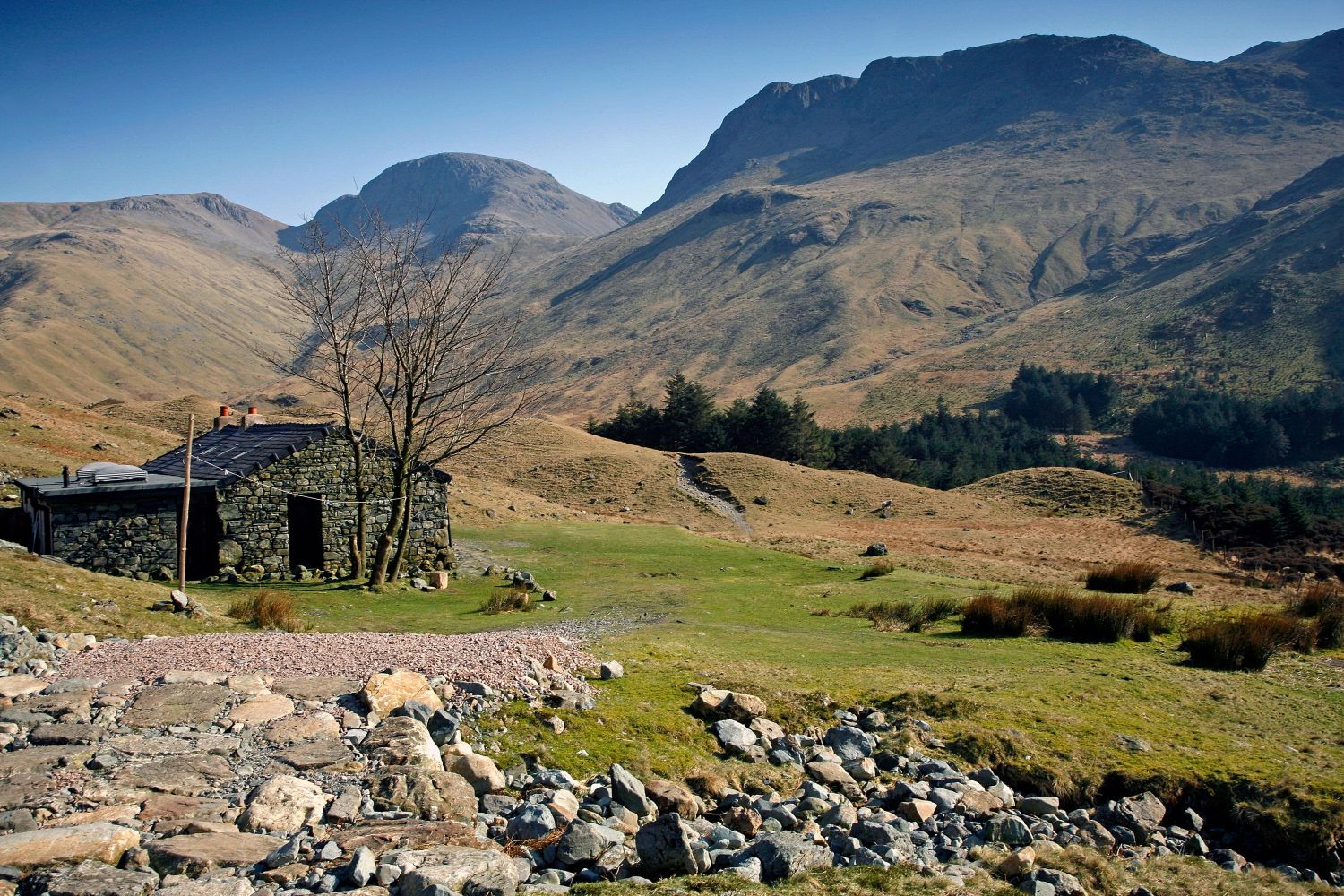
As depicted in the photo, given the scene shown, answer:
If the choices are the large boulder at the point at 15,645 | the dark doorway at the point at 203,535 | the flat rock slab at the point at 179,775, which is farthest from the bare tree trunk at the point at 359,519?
the flat rock slab at the point at 179,775

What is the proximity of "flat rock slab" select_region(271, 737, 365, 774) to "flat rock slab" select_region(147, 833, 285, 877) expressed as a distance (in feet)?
4.09

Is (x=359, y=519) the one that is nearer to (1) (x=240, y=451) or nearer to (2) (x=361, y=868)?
(1) (x=240, y=451)

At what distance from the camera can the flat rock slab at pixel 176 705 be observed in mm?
8711

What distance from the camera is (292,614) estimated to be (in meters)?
16.1

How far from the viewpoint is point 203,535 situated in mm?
22266

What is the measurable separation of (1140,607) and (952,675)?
6.30 m

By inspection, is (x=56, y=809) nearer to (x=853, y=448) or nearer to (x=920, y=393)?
(x=853, y=448)

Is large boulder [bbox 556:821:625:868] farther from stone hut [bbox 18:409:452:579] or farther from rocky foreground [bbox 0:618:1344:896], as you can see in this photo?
stone hut [bbox 18:409:452:579]

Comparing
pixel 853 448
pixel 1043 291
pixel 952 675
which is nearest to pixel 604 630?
pixel 952 675

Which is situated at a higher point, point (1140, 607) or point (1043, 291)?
point (1043, 291)

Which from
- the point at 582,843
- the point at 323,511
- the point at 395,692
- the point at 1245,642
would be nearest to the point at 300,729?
the point at 395,692

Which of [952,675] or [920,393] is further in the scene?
[920,393]

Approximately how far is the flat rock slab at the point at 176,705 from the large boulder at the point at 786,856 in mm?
5386

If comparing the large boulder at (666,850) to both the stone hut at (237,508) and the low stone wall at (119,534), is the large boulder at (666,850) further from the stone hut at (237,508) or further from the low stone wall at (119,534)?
the low stone wall at (119,534)
